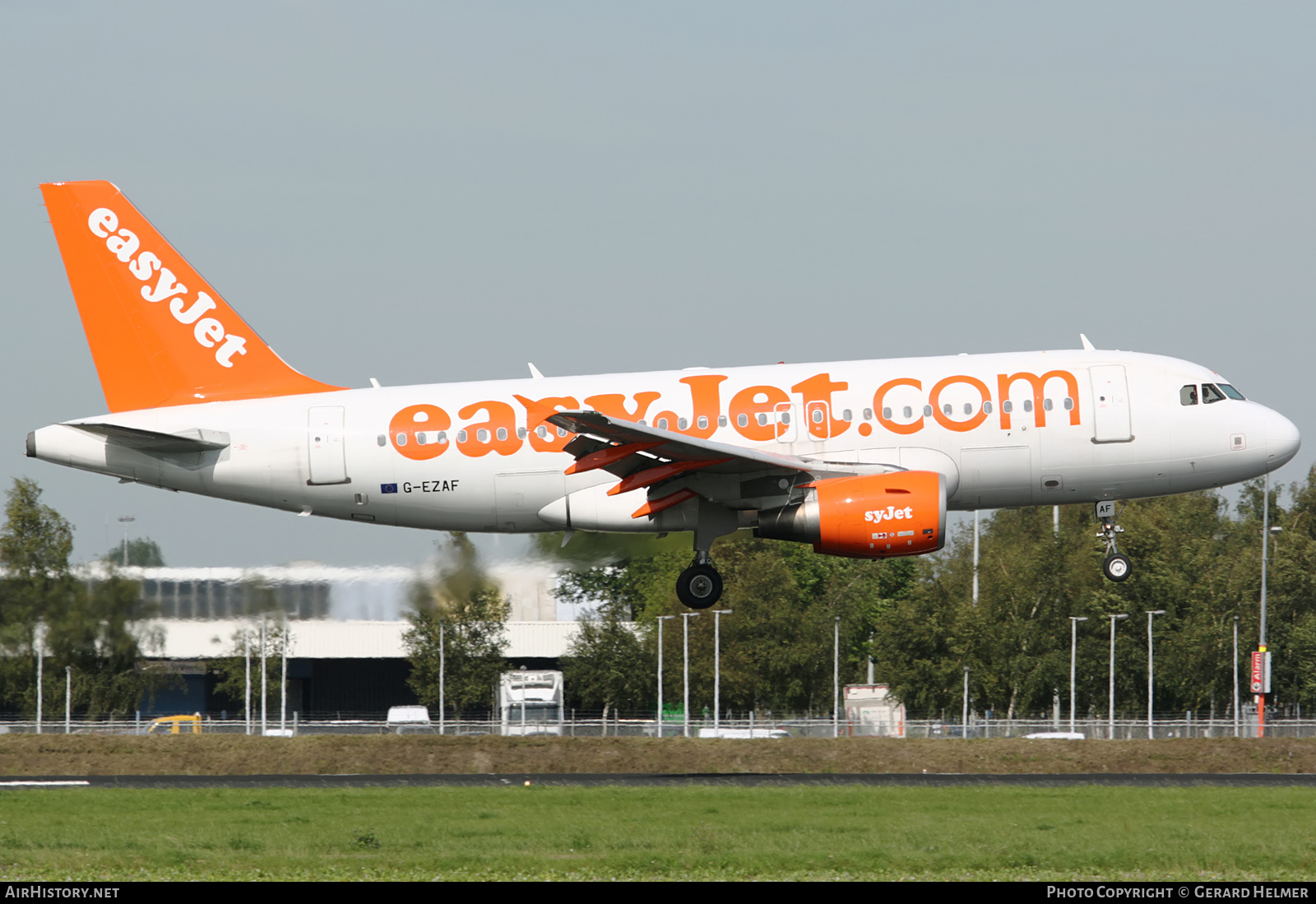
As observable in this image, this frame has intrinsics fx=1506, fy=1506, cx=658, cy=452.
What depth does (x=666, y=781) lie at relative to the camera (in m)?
35.6

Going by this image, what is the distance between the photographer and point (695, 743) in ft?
141

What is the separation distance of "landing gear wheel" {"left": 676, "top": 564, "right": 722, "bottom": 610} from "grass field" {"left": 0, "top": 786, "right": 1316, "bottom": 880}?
398cm

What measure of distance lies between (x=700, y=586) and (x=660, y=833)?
284 inches

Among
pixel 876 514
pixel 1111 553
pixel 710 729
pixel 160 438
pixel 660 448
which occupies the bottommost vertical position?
pixel 710 729

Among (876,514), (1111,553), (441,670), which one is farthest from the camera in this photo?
(441,670)

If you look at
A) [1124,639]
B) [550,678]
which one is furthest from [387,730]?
[1124,639]

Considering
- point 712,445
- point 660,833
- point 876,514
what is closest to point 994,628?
point 876,514

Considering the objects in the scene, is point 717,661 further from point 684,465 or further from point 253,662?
point 684,465

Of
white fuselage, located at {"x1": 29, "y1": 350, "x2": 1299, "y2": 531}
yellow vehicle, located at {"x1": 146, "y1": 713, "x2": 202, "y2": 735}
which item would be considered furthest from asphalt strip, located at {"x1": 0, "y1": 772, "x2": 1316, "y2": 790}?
yellow vehicle, located at {"x1": 146, "y1": 713, "x2": 202, "y2": 735}

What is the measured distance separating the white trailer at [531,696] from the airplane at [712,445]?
36.5m

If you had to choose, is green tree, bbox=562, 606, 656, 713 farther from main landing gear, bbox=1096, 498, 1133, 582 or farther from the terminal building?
main landing gear, bbox=1096, 498, 1133, 582

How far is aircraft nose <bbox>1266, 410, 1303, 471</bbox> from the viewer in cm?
3070

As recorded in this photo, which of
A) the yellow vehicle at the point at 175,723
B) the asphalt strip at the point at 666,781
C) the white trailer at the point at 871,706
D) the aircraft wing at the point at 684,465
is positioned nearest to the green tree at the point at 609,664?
the white trailer at the point at 871,706

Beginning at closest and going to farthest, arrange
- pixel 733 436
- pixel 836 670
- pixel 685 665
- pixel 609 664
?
pixel 733 436
pixel 609 664
pixel 685 665
pixel 836 670
